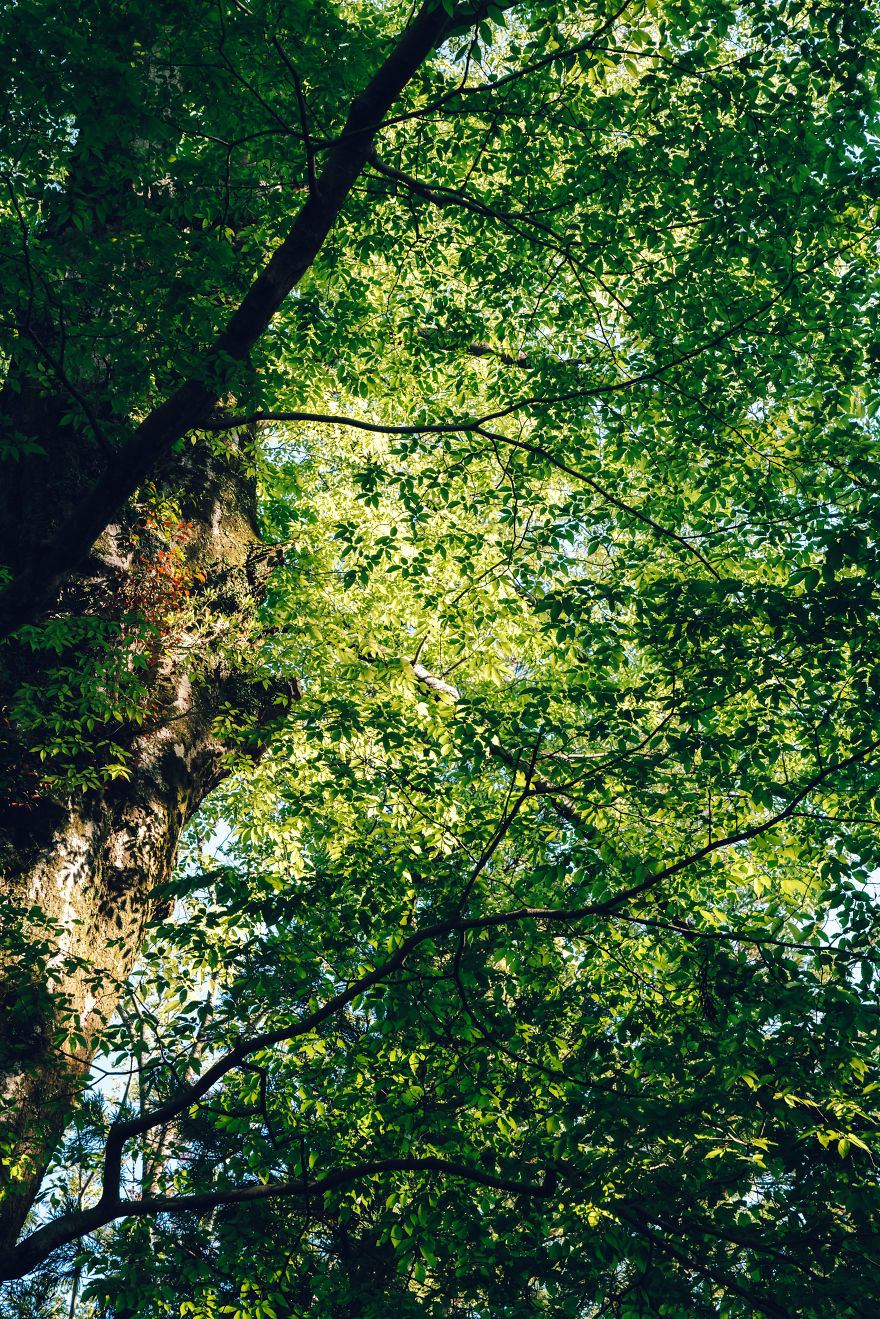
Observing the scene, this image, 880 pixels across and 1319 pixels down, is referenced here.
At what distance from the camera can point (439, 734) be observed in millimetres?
6582

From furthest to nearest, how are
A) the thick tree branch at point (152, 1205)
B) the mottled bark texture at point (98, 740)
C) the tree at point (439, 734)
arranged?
the mottled bark texture at point (98, 740) → the tree at point (439, 734) → the thick tree branch at point (152, 1205)

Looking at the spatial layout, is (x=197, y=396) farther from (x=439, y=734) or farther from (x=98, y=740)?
(x=439, y=734)

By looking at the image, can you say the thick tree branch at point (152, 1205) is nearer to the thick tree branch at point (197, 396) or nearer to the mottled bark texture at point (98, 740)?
the mottled bark texture at point (98, 740)

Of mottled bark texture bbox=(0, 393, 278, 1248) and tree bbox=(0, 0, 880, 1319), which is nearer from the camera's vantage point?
tree bbox=(0, 0, 880, 1319)

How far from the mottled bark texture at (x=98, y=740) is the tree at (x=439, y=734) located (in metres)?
0.04

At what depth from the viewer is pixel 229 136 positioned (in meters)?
6.05

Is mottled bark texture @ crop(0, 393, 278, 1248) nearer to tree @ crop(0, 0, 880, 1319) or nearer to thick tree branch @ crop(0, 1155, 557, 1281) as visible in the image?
tree @ crop(0, 0, 880, 1319)

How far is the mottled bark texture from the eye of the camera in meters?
4.71

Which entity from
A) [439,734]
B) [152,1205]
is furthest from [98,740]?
[152,1205]

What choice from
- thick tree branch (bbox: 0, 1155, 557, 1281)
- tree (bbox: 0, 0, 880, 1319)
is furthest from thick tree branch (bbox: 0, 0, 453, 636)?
thick tree branch (bbox: 0, 1155, 557, 1281)

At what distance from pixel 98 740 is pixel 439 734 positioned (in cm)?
274

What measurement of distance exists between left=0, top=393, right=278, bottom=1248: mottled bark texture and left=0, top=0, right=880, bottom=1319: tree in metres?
0.04

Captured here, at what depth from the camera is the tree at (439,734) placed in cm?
346

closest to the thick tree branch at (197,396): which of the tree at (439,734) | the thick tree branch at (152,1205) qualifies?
the tree at (439,734)
